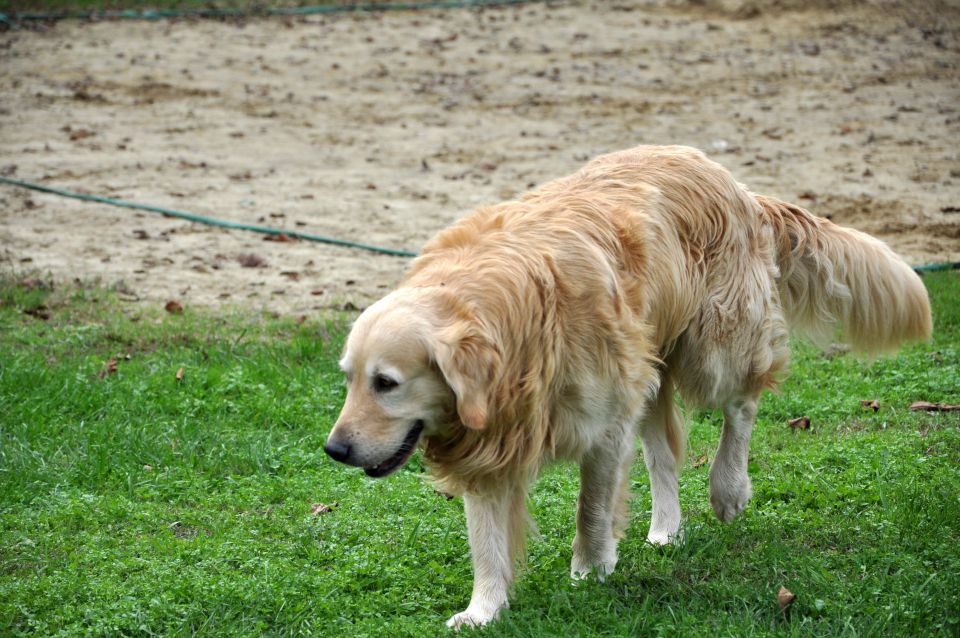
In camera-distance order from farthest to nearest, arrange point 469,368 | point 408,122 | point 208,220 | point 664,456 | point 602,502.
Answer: point 408,122, point 208,220, point 664,456, point 602,502, point 469,368

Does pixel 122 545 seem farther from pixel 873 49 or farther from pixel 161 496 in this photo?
pixel 873 49

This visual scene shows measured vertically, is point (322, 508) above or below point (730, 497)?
below

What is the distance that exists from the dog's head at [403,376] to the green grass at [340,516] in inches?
36.1

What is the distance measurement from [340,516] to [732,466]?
6.80 feet

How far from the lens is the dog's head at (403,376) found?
4.07 m

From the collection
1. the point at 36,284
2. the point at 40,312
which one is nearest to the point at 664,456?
the point at 40,312

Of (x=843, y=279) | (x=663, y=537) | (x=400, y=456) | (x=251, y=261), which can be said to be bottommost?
(x=251, y=261)

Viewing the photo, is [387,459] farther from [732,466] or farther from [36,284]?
[36,284]

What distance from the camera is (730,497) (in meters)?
5.43

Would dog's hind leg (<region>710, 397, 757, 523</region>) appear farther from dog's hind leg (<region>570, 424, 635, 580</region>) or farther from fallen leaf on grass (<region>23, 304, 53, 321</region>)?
fallen leaf on grass (<region>23, 304, 53, 321</region>)

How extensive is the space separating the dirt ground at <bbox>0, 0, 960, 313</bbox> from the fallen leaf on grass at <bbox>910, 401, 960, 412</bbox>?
9.58 ft

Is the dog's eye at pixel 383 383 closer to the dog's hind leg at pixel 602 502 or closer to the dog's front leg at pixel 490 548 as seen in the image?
the dog's front leg at pixel 490 548

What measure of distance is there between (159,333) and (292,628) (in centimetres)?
398

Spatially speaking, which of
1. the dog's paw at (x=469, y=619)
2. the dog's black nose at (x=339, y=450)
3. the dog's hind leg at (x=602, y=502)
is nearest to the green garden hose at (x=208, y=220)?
the dog's hind leg at (x=602, y=502)
